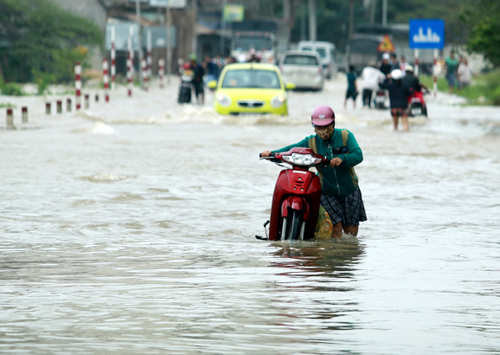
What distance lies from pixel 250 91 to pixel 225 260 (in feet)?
53.3

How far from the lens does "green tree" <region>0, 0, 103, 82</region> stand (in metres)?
39.1

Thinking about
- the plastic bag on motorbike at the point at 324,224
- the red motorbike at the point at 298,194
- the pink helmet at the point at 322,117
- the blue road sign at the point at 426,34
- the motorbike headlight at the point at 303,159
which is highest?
the blue road sign at the point at 426,34

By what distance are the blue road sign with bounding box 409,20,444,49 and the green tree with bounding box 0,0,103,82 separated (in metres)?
12.3

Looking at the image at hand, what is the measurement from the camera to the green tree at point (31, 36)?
128ft

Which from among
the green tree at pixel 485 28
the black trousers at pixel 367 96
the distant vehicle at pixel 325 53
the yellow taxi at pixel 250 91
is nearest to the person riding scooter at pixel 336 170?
the yellow taxi at pixel 250 91

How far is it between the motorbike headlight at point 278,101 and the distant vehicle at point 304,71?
1737cm

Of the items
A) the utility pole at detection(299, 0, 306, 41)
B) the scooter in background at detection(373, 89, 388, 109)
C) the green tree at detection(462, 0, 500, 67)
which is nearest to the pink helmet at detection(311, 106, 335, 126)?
the green tree at detection(462, 0, 500, 67)

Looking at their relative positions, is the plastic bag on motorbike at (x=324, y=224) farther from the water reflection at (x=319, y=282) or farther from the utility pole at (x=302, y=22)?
the utility pole at (x=302, y=22)

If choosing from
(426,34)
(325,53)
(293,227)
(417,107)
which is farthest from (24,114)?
(325,53)

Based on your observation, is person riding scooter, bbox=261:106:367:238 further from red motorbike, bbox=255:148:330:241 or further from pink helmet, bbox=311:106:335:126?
red motorbike, bbox=255:148:330:241

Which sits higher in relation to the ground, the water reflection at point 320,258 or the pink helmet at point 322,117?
the pink helmet at point 322,117

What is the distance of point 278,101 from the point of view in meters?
23.8

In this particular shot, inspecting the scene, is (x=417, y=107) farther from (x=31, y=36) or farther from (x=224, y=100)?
(x=31, y=36)

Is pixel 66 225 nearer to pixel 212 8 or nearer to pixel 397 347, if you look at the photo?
pixel 397 347
